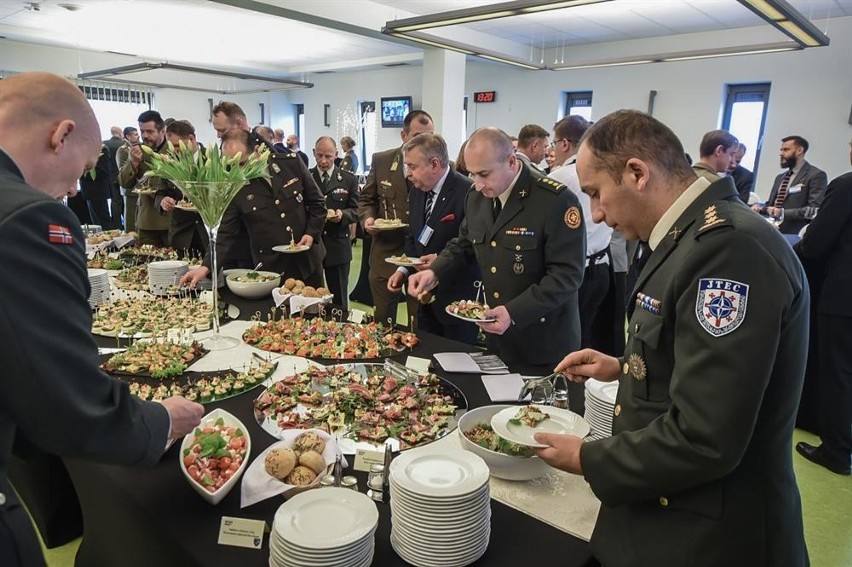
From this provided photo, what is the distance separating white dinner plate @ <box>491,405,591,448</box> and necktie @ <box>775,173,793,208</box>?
5.63 metres

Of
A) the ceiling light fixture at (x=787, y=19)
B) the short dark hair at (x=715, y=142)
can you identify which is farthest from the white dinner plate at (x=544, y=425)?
the short dark hair at (x=715, y=142)

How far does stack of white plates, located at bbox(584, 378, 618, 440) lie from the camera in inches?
62.1

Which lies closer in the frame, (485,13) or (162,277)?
(162,277)

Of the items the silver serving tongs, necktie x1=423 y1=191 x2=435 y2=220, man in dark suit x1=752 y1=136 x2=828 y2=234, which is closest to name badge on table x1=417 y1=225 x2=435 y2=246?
necktie x1=423 y1=191 x2=435 y2=220

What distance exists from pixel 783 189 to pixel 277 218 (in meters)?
5.25

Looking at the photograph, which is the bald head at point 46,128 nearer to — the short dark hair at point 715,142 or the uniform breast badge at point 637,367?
the uniform breast badge at point 637,367

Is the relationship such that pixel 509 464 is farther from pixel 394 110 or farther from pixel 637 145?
pixel 394 110

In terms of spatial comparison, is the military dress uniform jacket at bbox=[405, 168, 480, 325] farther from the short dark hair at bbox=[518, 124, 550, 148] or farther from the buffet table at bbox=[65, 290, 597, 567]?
the short dark hair at bbox=[518, 124, 550, 148]

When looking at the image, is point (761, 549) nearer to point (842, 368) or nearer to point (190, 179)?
point (190, 179)

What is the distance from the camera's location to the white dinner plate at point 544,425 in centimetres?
146

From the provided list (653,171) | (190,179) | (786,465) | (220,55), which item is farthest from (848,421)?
(220,55)

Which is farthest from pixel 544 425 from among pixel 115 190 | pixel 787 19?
pixel 115 190

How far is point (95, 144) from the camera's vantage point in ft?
4.06

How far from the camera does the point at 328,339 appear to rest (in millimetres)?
2330
